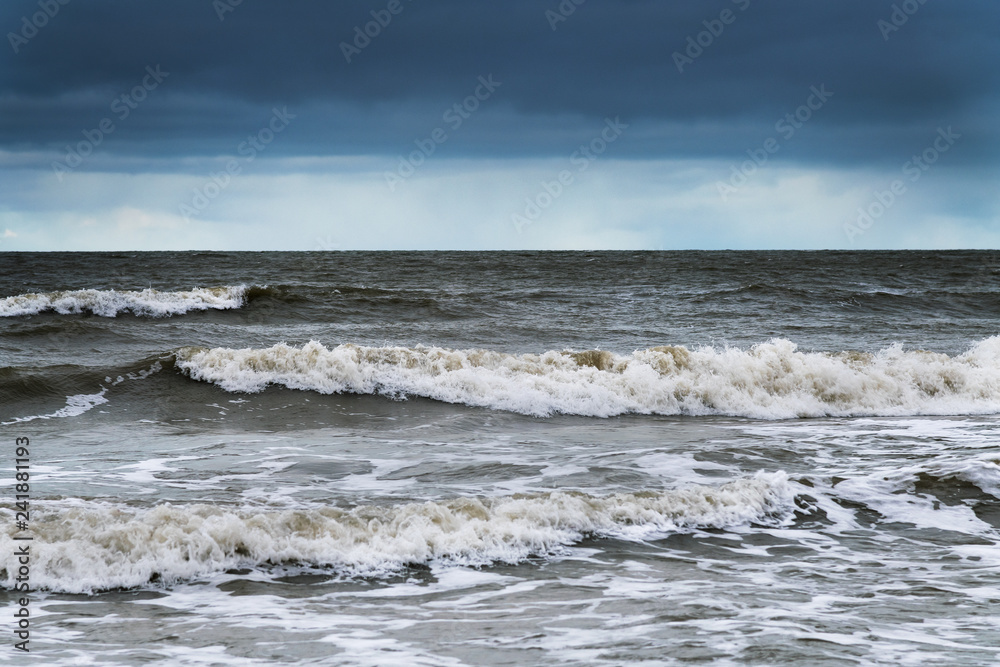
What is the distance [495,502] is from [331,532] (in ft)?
4.62

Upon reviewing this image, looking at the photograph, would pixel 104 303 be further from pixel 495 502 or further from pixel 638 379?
pixel 495 502

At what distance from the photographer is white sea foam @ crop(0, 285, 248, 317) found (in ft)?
80.8

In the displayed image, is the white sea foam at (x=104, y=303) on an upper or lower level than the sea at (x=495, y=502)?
upper

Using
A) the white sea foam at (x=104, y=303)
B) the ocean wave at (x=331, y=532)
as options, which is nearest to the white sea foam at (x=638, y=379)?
the ocean wave at (x=331, y=532)

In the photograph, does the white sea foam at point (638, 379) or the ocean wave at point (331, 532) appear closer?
the ocean wave at point (331, 532)

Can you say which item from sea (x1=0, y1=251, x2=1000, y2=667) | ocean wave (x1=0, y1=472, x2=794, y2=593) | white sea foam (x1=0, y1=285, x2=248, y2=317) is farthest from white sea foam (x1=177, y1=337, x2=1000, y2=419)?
white sea foam (x1=0, y1=285, x2=248, y2=317)

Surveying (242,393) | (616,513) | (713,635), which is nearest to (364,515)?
(616,513)

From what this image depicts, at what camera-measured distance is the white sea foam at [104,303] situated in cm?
2464

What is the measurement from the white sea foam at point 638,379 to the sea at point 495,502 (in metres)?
0.06

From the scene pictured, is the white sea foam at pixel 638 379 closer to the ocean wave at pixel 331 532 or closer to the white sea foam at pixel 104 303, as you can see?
the ocean wave at pixel 331 532

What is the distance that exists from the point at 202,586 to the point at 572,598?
237 cm

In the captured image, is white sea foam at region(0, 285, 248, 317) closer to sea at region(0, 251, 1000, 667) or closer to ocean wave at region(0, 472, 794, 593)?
sea at region(0, 251, 1000, 667)

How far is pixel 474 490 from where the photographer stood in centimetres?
855

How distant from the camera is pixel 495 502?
755 cm
